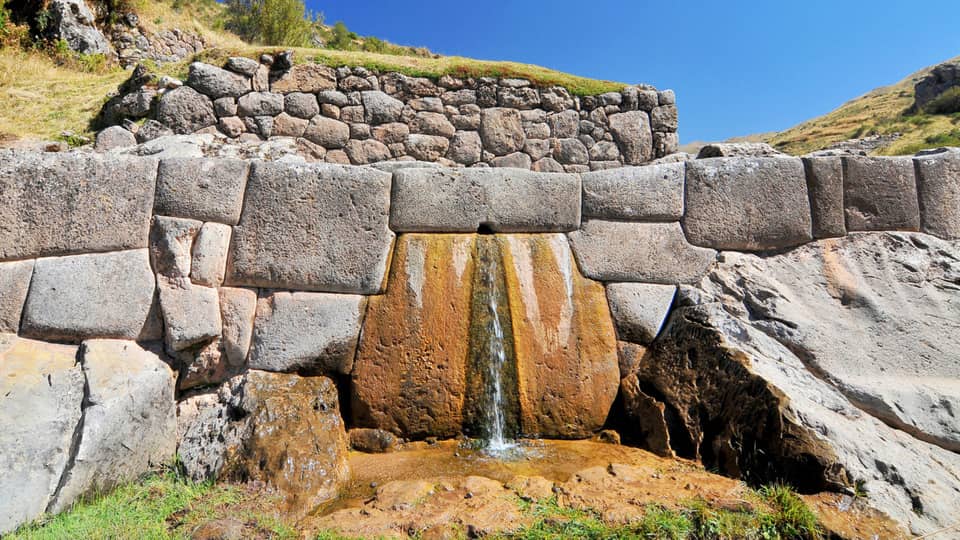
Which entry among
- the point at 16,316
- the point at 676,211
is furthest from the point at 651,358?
the point at 16,316

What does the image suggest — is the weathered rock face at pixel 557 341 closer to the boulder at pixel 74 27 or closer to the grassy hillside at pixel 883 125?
the boulder at pixel 74 27

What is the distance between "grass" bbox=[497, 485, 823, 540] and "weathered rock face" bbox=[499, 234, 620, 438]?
107 cm

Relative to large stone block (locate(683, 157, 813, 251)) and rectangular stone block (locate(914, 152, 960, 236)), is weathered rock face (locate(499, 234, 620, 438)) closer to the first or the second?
large stone block (locate(683, 157, 813, 251))

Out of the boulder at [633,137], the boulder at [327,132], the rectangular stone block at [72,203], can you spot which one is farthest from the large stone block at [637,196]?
the boulder at [327,132]

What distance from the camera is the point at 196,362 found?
3.24 metres

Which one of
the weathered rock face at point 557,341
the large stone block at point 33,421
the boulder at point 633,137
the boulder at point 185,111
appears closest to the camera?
the large stone block at point 33,421

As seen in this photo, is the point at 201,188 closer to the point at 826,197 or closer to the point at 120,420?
the point at 120,420

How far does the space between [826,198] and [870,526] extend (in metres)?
2.36

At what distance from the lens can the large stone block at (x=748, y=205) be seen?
380 centimetres

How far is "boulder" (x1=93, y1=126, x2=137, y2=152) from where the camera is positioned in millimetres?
6758

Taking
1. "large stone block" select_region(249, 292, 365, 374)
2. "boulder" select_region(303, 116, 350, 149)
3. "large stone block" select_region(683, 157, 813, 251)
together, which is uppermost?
"boulder" select_region(303, 116, 350, 149)

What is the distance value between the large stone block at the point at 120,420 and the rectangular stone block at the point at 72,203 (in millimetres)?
607

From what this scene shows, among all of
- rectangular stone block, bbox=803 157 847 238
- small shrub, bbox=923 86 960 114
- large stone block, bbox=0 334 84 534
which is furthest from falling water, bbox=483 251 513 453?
small shrub, bbox=923 86 960 114

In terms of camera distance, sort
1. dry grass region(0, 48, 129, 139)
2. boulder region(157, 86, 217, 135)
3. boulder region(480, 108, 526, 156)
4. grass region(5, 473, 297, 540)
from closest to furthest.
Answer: grass region(5, 473, 297, 540) → boulder region(157, 86, 217, 135) → dry grass region(0, 48, 129, 139) → boulder region(480, 108, 526, 156)
